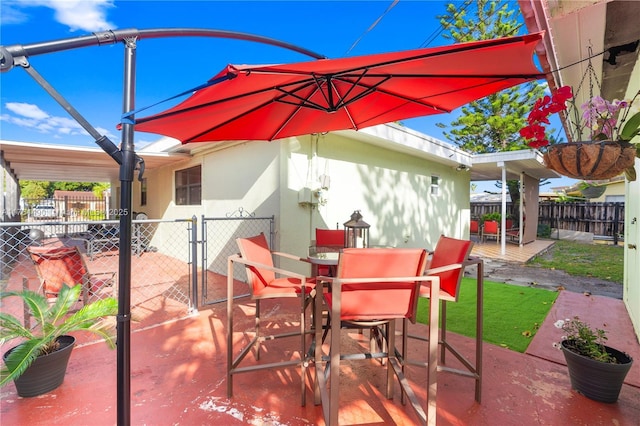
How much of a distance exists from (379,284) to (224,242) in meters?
5.01

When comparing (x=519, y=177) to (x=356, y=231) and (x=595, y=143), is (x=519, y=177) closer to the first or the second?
(x=595, y=143)

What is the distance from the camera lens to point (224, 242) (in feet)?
20.7

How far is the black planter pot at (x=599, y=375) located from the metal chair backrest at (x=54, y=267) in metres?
4.72

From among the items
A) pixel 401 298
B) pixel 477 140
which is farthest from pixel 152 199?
pixel 477 140

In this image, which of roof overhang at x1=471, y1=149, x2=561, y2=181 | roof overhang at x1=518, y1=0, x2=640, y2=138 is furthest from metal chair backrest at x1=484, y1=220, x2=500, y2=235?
roof overhang at x1=518, y1=0, x2=640, y2=138

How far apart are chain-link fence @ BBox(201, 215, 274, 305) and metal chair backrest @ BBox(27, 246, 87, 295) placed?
6.25 feet

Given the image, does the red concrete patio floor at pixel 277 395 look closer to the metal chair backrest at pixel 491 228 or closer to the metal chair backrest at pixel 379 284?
the metal chair backrest at pixel 379 284

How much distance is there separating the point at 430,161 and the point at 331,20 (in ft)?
14.6

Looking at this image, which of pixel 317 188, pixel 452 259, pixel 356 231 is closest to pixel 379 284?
pixel 452 259

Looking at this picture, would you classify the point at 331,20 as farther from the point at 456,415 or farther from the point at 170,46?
the point at 456,415

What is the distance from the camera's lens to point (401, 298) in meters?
1.91

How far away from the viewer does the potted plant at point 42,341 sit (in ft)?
6.88

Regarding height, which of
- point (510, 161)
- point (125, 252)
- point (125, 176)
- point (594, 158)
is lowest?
point (125, 252)

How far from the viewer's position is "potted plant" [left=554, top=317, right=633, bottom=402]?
2180mm
